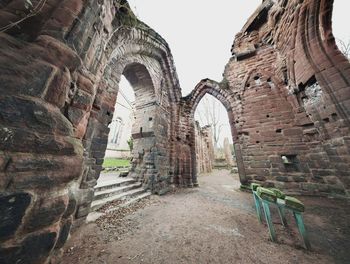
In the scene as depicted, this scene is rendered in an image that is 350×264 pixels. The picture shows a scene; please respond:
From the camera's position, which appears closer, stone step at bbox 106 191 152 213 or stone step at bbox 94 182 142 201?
stone step at bbox 106 191 152 213

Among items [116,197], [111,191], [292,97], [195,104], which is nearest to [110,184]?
[111,191]

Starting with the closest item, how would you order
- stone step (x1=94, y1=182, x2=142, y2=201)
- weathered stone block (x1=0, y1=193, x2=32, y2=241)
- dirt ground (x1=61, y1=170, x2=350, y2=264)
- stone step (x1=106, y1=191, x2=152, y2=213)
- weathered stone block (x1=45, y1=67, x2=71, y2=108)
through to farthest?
weathered stone block (x1=0, y1=193, x2=32, y2=241)
weathered stone block (x1=45, y1=67, x2=71, y2=108)
dirt ground (x1=61, y1=170, x2=350, y2=264)
stone step (x1=106, y1=191, x2=152, y2=213)
stone step (x1=94, y1=182, x2=142, y2=201)

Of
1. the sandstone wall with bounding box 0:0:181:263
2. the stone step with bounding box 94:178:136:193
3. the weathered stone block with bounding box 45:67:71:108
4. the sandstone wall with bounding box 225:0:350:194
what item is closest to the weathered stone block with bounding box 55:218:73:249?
the sandstone wall with bounding box 0:0:181:263

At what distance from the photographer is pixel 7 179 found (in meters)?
0.69

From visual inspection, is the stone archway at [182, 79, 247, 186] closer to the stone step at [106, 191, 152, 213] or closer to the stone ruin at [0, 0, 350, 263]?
the stone ruin at [0, 0, 350, 263]

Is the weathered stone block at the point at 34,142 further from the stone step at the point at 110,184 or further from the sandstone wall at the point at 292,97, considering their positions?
the sandstone wall at the point at 292,97

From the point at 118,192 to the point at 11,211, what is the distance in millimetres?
3036

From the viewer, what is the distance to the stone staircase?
113 inches

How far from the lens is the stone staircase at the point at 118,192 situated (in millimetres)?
2859

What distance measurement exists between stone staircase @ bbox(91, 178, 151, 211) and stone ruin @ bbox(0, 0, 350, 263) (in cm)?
37

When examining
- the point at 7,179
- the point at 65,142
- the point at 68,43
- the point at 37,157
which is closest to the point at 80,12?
the point at 68,43

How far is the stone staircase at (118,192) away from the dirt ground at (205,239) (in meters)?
0.51

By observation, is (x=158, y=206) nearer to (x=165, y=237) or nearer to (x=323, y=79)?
(x=165, y=237)

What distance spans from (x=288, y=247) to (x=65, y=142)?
2.78m
